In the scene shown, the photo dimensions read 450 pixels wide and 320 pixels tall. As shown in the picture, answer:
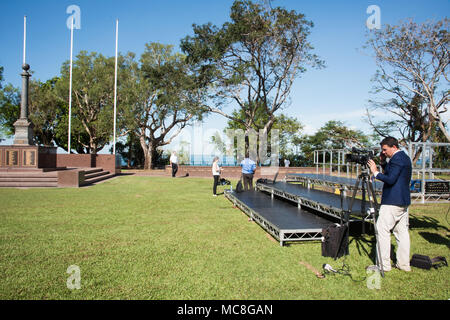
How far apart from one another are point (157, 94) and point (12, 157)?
19.9 m

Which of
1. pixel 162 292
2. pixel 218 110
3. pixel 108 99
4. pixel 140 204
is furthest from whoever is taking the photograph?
pixel 108 99

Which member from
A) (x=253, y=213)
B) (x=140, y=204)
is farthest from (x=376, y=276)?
(x=140, y=204)

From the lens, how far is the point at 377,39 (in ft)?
74.0

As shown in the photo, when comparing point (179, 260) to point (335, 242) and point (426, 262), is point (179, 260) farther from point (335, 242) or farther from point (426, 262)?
point (426, 262)

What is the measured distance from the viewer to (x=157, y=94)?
116 feet

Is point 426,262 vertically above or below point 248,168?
below

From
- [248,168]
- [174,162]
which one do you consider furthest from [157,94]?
[248,168]

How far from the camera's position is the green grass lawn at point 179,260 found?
398 centimetres

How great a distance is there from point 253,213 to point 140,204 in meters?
4.75

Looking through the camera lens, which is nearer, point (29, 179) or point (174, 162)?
point (29, 179)

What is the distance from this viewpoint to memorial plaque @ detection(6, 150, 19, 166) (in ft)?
57.7

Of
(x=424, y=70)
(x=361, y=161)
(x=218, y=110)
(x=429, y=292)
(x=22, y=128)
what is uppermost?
(x=424, y=70)

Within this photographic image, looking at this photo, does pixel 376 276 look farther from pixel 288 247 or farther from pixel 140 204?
pixel 140 204

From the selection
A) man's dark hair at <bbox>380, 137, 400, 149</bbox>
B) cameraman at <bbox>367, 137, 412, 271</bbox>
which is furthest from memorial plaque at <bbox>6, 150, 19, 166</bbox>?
man's dark hair at <bbox>380, 137, 400, 149</bbox>
